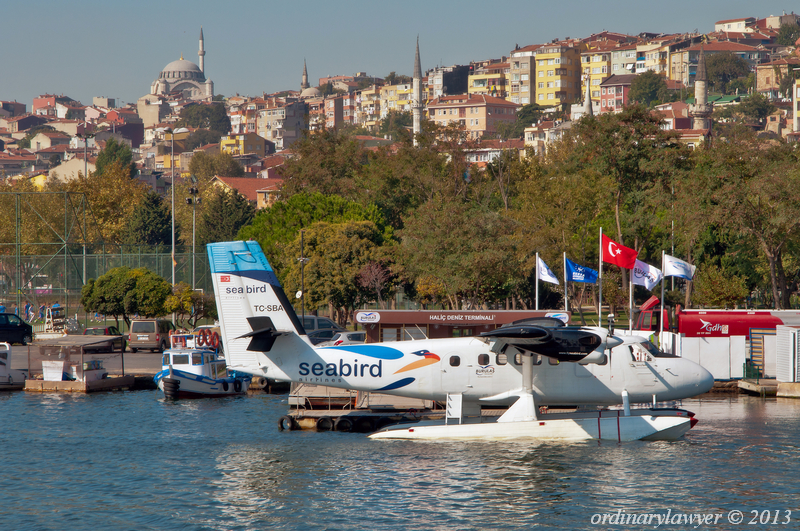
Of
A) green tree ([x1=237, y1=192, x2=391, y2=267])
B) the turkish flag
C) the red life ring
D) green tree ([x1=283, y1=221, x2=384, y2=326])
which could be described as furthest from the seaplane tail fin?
green tree ([x1=237, y1=192, x2=391, y2=267])

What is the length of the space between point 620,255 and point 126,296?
3553 cm

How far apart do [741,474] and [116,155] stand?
175 meters

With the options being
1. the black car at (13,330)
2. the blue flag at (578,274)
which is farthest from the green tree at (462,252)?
the black car at (13,330)

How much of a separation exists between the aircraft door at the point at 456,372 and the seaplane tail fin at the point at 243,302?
4923 mm

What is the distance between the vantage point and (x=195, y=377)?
38312 millimetres

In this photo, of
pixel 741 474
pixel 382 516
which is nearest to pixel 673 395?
pixel 741 474

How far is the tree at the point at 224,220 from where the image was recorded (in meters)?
121

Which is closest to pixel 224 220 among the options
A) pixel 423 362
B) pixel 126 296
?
pixel 126 296

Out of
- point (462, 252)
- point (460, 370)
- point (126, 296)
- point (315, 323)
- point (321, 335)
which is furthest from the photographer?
point (126, 296)

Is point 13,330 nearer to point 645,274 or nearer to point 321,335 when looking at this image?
point 321,335

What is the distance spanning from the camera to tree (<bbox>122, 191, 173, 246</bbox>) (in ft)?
414

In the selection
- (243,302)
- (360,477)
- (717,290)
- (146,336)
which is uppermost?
(243,302)

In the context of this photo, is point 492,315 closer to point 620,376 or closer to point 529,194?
point 620,376

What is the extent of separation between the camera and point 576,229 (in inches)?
2662
